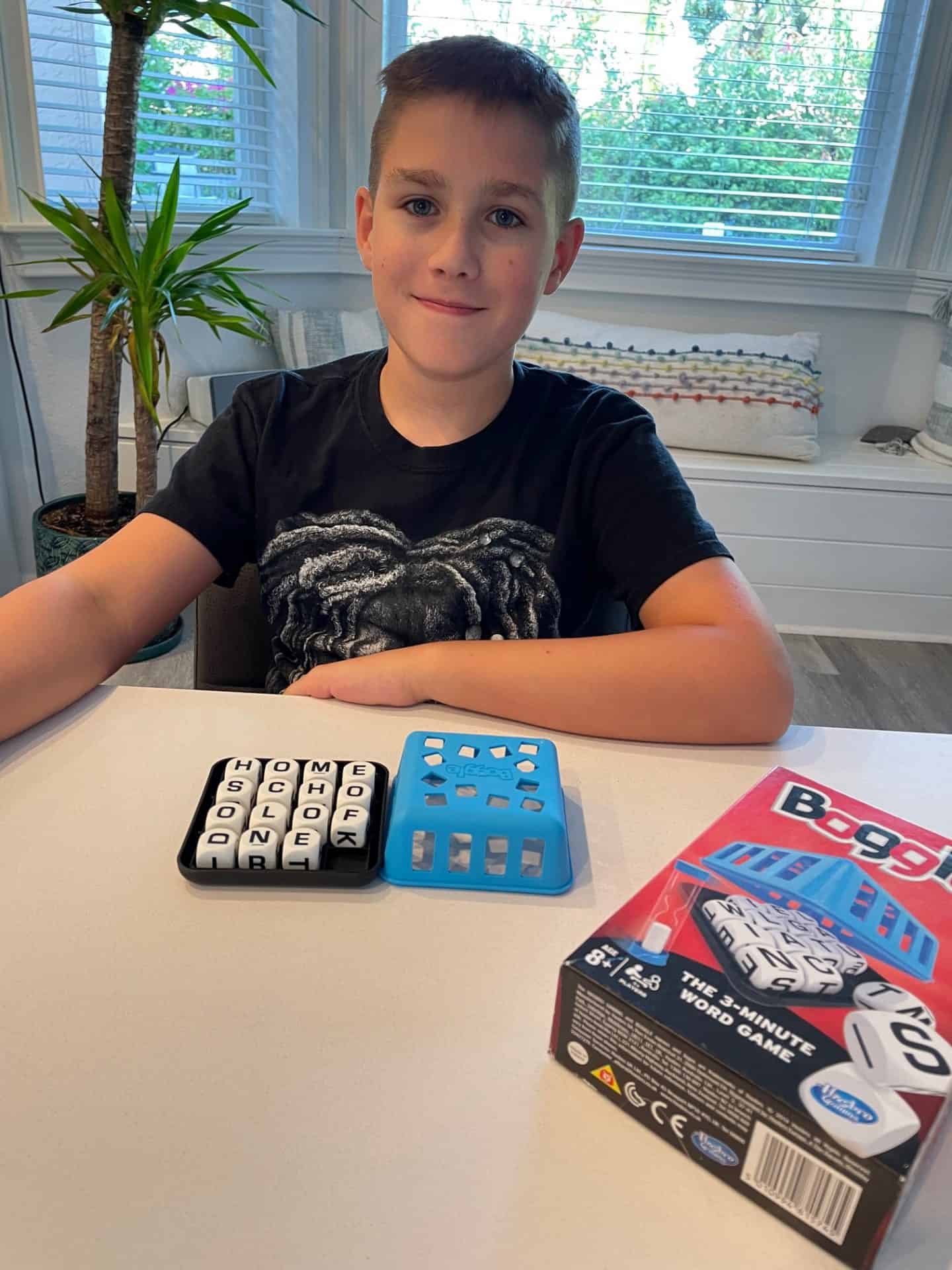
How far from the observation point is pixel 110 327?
1.93 meters

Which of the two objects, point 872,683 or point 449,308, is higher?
point 449,308

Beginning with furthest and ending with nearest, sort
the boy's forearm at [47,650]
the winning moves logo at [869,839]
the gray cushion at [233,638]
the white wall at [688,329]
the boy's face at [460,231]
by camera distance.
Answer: the white wall at [688,329] < the gray cushion at [233,638] < the boy's face at [460,231] < the boy's forearm at [47,650] < the winning moves logo at [869,839]

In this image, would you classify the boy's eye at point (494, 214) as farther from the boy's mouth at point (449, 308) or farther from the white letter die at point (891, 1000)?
the white letter die at point (891, 1000)

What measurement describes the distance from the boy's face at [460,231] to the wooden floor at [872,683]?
1.38m

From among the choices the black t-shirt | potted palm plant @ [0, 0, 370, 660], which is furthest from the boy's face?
potted palm plant @ [0, 0, 370, 660]

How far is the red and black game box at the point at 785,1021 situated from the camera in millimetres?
359

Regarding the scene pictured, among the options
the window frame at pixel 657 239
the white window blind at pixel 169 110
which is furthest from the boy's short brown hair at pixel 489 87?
the window frame at pixel 657 239

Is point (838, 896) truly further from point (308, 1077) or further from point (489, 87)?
point (489, 87)

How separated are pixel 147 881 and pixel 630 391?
2.28 metres

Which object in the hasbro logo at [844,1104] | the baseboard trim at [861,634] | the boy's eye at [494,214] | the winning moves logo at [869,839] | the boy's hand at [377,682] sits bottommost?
the baseboard trim at [861,634]

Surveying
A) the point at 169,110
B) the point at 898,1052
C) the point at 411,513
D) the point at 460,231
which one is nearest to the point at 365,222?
the point at 460,231

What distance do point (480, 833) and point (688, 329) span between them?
258cm

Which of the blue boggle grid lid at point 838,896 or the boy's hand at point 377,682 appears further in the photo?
the boy's hand at point 377,682

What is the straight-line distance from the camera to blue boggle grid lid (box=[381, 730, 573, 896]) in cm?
55
